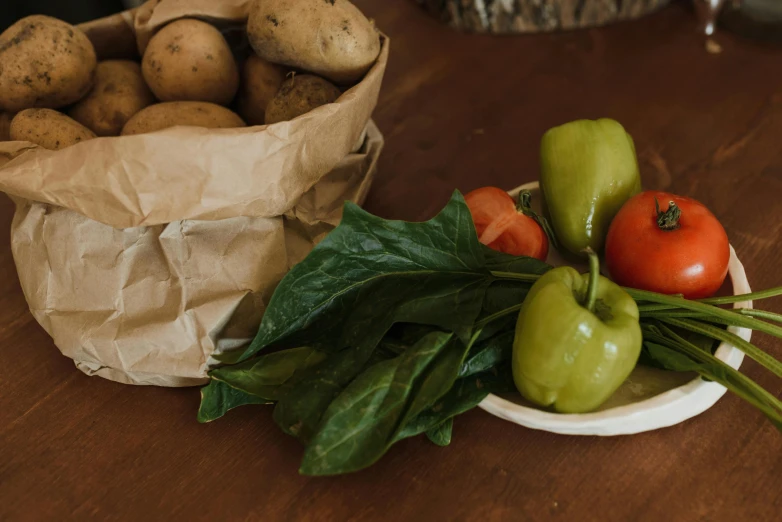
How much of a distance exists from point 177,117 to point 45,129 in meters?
0.11

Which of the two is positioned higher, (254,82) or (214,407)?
(254,82)

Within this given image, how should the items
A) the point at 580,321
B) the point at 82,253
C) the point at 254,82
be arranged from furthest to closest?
the point at 254,82
the point at 82,253
the point at 580,321

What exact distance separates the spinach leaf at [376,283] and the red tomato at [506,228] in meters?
0.05

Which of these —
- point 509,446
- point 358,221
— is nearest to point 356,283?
point 358,221

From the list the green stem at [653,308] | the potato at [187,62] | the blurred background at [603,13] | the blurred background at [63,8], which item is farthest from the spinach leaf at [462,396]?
the blurred background at [63,8]

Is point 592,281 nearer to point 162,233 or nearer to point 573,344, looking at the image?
point 573,344

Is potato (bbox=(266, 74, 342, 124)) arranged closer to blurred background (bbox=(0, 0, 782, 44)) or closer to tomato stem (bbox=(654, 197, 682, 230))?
tomato stem (bbox=(654, 197, 682, 230))

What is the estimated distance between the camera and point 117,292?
53cm

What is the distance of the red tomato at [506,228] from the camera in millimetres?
567

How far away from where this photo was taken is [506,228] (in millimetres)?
566

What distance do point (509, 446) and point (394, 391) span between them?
0.34 ft

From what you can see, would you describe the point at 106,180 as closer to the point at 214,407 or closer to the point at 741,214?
the point at 214,407

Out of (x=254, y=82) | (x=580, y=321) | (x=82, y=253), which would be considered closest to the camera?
(x=580, y=321)

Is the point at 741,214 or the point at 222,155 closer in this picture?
the point at 222,155
